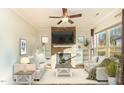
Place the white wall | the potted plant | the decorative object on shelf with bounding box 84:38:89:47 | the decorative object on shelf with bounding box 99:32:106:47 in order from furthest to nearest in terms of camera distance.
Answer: the decorative object on shelf with bounding box 84:38:89:47
the decorative object on shelf with bounding box 99:32:106:47
the potted plant
the white wall

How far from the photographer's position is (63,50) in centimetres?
930

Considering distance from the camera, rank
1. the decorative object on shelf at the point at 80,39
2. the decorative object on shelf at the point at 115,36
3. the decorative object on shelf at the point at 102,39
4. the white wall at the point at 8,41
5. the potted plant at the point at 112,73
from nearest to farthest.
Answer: the white wall at the point at 8,41, the potted plant at the point at 112,73, the decorative object on shelf at the point at 115,36, the decorative object on shelf at the point at 102,39, the decorative object on shelf at the point at 80,39

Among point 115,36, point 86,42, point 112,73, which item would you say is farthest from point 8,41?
point 86,42

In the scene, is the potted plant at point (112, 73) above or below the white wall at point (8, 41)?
below

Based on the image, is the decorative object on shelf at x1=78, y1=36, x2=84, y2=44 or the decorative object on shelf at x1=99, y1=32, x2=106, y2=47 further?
the decorative object on shelf at x1=78, y1=36, x2=84, y2=44

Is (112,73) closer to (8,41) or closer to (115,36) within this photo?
(115,36)

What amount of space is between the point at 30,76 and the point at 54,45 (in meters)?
4.43

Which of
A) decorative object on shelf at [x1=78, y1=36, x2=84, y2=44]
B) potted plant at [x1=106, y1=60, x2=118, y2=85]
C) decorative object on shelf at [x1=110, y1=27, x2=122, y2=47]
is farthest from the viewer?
decorative object on shelf at [x1=78, y1=36, x2=84, y2=44]

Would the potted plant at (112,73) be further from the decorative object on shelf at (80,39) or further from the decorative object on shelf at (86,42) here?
the decorative object on shelf at (80,39)

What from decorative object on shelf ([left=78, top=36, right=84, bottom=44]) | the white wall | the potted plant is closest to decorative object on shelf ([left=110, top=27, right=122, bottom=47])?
the potted plant

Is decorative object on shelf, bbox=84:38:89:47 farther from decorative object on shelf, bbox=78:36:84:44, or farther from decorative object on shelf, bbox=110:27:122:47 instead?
decorative object on shelf, bbox=110:27:122:47

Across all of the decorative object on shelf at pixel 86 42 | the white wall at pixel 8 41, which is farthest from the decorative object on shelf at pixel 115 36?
the decorative object on shelf at pixel 86 42
